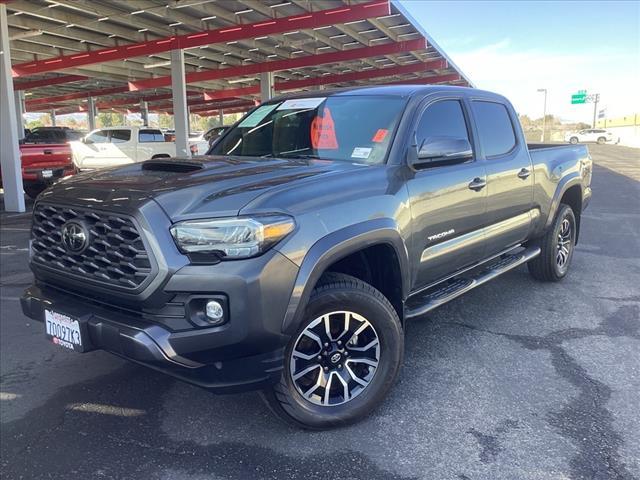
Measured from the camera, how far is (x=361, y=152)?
3.53 meters

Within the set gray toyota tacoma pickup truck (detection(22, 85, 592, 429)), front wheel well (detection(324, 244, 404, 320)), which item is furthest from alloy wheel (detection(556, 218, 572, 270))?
front wheel well (detection(324, 244, 404, 320))

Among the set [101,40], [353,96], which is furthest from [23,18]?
[353,96]

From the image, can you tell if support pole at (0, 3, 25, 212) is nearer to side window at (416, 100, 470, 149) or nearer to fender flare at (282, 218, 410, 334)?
side window at (416, 100, 470, 149)

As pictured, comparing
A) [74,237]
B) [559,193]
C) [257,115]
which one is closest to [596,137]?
[559,193]

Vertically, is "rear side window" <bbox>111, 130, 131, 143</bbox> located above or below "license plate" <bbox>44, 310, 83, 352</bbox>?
above

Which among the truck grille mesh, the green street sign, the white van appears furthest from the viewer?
the green street sign

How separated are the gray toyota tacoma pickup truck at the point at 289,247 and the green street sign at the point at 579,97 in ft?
262

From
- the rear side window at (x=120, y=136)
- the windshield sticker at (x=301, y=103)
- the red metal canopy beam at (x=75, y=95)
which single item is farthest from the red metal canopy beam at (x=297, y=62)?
the windshield sticker at (x=301, y=103)

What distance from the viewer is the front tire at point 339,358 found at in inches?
111

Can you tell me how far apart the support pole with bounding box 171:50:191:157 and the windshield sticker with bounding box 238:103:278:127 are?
13.9m

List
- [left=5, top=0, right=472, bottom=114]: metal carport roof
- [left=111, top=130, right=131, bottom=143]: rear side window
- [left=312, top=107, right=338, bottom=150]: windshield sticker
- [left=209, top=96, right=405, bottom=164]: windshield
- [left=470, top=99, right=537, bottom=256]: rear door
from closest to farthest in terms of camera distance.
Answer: [left=209, top=96, right=405, bottom=164]: windshield < [left=312, top=107, right=338, bottom=150]: windshield sticker < [left=470, top=99, right=537, bottom=256]: rear door < [left=5, top=0, right=472, bottom=114]: metal carport roof < [left=111, top=130, right=131, bottom=143]: rear side window

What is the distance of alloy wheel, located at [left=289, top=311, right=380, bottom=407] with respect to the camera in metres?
2.90

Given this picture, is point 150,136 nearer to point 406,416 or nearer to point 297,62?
point 297,62

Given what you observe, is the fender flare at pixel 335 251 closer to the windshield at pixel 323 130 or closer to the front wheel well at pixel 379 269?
the front wheel well at pixel 379 269
